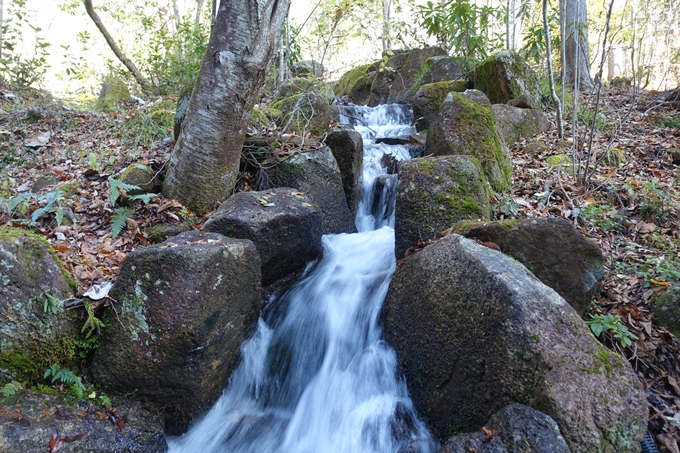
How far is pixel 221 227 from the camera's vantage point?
3.95m

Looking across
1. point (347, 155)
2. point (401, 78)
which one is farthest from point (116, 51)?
point (347, 155)

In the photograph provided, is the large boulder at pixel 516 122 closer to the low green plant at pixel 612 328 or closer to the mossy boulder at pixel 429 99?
the mossy boulder at pixel 429 99

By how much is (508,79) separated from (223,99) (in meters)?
6.34

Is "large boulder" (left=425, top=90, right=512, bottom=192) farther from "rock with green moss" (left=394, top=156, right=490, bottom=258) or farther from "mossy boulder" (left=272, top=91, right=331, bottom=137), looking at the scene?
"mossy boulder" (left=272, top=91, right=331, bottom=137)

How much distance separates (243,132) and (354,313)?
2355 millimetres

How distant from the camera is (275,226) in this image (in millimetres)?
4164

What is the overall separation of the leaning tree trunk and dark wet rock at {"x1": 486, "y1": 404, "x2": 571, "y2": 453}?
3688mm

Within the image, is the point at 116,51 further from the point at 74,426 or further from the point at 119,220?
the point at 74,426

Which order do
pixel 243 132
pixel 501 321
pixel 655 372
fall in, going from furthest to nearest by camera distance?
1. pixel 243 132
2. pixel 655 372
3. pixel 501 321

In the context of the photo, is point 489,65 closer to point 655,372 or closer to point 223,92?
point 223,92

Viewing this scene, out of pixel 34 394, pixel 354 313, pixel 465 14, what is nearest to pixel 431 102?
pixel 465 14

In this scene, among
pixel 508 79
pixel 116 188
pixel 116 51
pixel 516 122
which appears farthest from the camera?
pixel 116 51

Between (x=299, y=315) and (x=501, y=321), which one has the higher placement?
(x=501, y=321)

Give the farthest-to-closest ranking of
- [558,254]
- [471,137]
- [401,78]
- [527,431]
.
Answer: [401,78] < [471,137] < [558,254] < [527,431]
